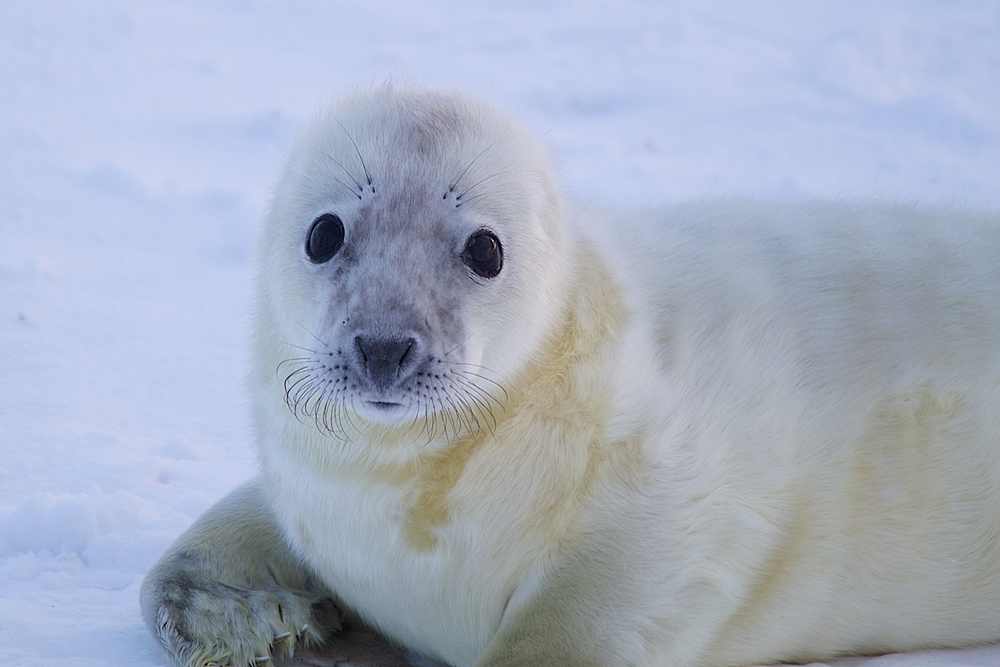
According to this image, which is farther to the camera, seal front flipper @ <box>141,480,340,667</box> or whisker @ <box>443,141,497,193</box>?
seal front flipper @ <box>141,480,340,667</box>

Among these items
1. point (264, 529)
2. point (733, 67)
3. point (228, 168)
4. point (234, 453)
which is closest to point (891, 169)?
point (733, 67)

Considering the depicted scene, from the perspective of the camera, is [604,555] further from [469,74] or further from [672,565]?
[469,74]

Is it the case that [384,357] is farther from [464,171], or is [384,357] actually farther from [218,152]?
[218,152]

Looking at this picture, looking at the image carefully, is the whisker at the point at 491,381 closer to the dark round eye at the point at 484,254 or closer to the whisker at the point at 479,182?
the dark round eye at the point at 484,254

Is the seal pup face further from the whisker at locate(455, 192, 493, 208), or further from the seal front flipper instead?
the seal front flipper

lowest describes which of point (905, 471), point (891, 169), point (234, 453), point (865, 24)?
point (234, 453)

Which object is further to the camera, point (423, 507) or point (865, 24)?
point (865, 24)

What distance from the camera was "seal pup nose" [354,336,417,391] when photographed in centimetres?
215

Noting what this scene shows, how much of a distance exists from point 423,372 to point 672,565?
0.53 m

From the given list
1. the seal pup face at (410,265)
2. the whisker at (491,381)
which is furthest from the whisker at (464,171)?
the whisker at (491,381)

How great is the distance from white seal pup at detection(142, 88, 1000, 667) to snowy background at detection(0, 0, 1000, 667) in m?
0.19

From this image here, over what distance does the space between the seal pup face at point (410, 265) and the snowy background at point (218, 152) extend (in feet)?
0.84

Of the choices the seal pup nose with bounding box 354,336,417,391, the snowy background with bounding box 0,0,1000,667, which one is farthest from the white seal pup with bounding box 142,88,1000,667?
the snowy background with bounding box 0,0,1000,667

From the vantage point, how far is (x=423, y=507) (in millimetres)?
2391
